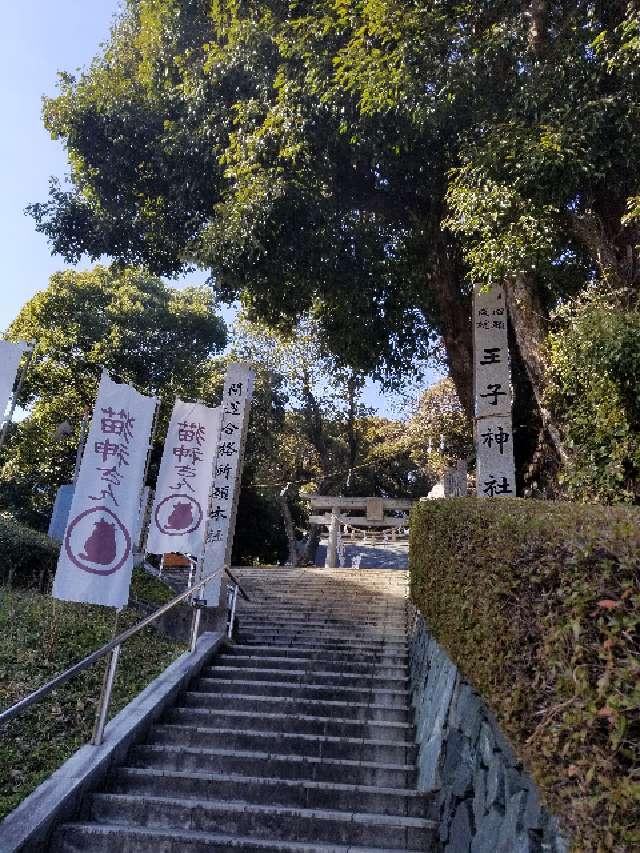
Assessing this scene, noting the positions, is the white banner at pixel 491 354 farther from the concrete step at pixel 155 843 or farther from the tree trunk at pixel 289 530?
the tree trunk at pixel 289 530

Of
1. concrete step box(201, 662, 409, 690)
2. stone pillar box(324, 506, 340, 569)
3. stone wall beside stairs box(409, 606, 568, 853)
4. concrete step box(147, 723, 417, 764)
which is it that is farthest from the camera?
stone pillar box(324, 506, 340, 569)

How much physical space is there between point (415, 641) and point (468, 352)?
6.10 meters

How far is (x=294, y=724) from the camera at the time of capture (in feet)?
19.2

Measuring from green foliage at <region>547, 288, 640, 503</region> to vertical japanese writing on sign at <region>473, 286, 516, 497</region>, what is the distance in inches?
36.0

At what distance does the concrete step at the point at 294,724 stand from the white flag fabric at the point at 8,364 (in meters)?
3.53

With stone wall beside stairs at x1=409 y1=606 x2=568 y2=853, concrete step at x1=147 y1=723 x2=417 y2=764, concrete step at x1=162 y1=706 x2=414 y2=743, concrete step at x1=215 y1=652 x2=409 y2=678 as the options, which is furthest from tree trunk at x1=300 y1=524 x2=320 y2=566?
stone wall beside stairs at x1=409 y1=606 x2=568 y2=853

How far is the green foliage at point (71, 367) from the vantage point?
59.3 feet

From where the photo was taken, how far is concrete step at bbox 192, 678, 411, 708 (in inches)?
256

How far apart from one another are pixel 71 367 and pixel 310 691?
47.8ft

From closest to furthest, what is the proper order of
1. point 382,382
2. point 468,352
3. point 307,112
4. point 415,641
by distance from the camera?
1. point 415,641
2. point 307,112
3. point 468,352
4. point 382,382

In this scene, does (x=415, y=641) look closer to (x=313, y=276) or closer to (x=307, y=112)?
(x=313, y=276)

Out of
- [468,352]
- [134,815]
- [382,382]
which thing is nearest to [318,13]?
[468,352]

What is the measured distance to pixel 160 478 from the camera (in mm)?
8656

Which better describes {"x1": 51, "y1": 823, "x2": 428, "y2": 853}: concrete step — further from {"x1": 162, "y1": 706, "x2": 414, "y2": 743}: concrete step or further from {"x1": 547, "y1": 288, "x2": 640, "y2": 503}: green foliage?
{"x1": 547, "y1": 288, "x2": 640, "y2": 503}: green foliage
